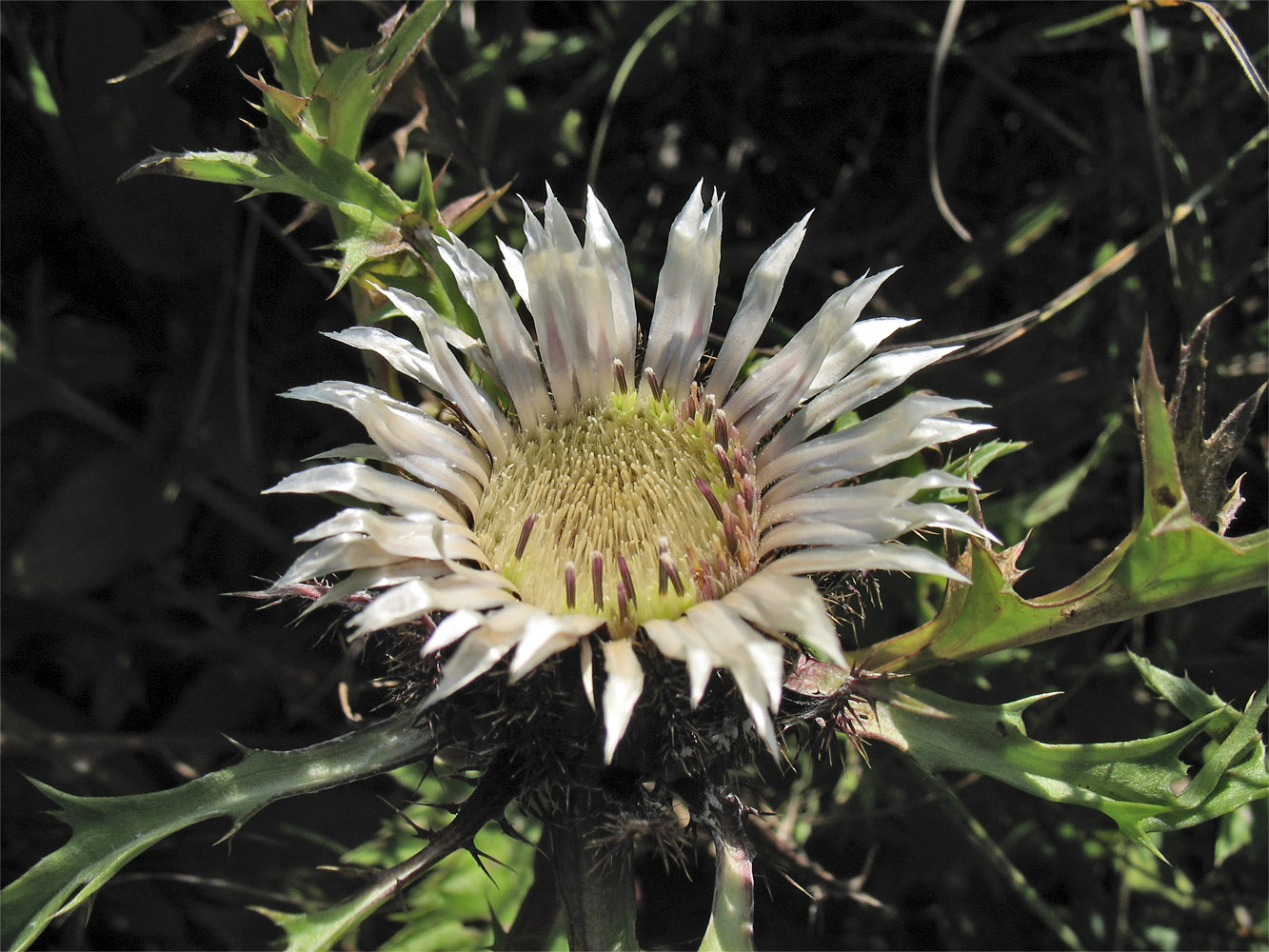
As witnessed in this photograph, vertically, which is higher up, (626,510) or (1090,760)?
(626,510)

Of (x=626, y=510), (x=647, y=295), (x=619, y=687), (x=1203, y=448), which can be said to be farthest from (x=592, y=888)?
(x=647, y=295)

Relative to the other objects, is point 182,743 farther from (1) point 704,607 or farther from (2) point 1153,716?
(2) point 1153,716

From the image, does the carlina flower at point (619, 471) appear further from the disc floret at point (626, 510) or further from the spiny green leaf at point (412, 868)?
the spiny green leaf at point (412, 868)

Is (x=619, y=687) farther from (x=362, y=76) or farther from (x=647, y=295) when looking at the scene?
(x=647, y=295)

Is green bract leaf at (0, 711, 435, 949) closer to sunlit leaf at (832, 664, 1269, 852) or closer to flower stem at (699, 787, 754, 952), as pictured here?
flower stem at (699, 787, 754, 952)

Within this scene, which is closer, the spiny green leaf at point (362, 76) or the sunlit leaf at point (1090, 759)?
the sunlit leaf at point (1090, 759)

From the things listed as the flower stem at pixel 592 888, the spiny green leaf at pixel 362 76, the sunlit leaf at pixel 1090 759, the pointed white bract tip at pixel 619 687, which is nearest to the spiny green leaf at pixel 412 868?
the flower stem at pixel 592 888
